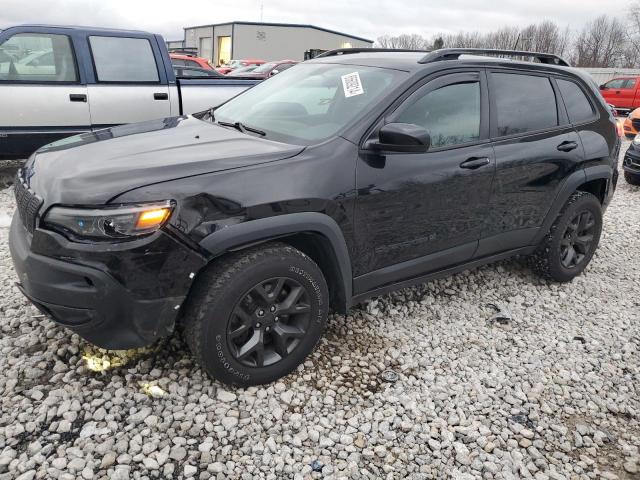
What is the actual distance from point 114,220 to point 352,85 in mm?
1671

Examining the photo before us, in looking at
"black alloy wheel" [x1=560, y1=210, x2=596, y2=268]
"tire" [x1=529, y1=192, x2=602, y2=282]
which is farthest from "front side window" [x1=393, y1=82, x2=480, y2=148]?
"black alloy wheel" [x1=560, y1=210, x2=596, y2=268]

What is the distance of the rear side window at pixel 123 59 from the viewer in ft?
19.7

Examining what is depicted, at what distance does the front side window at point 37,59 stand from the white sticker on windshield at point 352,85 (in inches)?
163

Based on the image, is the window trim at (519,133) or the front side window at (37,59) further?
the front side window at (37,59)

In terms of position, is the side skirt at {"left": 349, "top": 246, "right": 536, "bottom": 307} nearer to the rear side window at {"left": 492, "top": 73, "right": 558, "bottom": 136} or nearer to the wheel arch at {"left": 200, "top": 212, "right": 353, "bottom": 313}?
the wheel arch at {"left": 200, "top": 212, "right": 353, "bottom": 313}

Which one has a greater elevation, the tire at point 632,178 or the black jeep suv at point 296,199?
the black jeep suv at point 296,199

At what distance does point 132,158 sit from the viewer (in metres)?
2.46

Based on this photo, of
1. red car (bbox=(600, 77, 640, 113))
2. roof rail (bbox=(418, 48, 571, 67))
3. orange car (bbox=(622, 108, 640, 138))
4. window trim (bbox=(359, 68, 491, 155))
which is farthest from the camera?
red car (bbox=(600, 77, 640, 113))

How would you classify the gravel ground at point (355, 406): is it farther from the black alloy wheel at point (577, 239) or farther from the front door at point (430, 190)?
the black alloy wheel at point (577, 239)

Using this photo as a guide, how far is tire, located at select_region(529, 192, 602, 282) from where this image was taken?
3.98 meters

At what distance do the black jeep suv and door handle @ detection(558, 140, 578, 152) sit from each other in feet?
0.04

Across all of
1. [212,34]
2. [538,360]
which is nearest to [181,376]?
[538,360]

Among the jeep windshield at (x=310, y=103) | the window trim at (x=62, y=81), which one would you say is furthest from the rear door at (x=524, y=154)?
the window trim at (x=62, y=81)

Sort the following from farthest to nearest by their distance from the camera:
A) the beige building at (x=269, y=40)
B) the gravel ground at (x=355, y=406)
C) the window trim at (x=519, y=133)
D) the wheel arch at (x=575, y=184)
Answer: the beige building at (x=269, y=40) → the wheel arch at (x=575, y=184) → the window trim at (x=519, y=133) → the gravel ground at (x=355, y=406)
